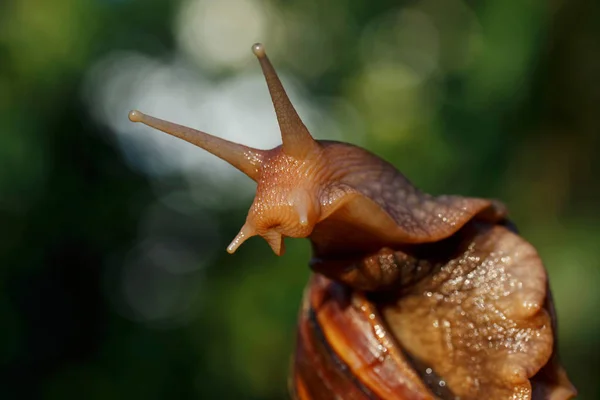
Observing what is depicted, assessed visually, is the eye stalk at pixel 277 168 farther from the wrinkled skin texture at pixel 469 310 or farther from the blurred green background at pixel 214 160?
the blurred green background at pixel 214 160

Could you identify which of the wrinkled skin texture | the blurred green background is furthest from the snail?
the blurred green background

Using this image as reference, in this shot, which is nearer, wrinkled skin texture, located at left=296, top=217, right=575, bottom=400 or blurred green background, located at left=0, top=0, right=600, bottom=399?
wrinkled skin texture, located at left=296, top=217, right=575, bottom=400

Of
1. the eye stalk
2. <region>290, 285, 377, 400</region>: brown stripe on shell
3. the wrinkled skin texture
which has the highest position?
the eye stalk

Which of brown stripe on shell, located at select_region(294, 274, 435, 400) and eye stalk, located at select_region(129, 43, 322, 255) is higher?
eye stalk, located at select_region(129, 43, 322, 255)

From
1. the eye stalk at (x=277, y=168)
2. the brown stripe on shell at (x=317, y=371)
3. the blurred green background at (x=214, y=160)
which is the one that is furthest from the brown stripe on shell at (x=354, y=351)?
the blurred green background at (x=214, y=160)

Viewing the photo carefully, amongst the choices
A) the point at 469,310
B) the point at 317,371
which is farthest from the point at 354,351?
the point at 469,310

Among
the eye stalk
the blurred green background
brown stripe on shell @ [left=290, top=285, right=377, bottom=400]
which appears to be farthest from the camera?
the blurred green background

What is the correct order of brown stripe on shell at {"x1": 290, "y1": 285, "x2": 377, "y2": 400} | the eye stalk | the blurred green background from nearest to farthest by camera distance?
the eye stalk
brown stripe on shell at {"x1": 290, "y1": 285, "x2": 377, "y2": 400}
the blurred green background

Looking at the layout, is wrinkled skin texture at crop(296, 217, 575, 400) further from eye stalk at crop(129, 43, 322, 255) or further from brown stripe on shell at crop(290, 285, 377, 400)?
eye stalk at crop(129, 43, 322, 255)
